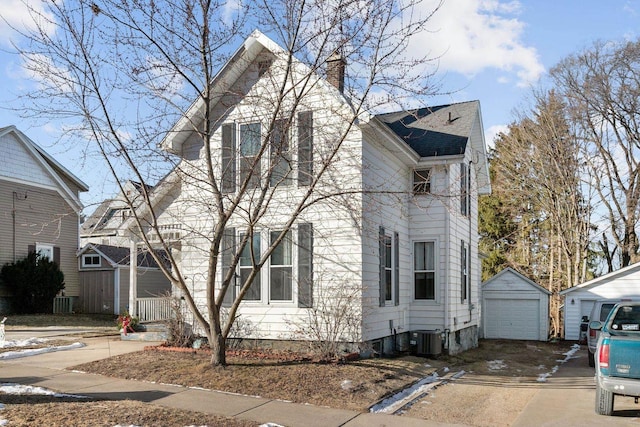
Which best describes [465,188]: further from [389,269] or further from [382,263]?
[382,263]

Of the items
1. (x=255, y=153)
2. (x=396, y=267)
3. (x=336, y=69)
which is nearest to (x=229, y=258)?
(x=255, y=153)

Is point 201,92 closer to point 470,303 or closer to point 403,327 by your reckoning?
point 403,327

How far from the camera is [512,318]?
2530 cm

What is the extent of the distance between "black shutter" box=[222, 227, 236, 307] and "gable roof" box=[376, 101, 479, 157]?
482 cm

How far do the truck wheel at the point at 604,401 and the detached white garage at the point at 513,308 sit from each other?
54.0 ft

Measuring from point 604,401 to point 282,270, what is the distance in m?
6.96

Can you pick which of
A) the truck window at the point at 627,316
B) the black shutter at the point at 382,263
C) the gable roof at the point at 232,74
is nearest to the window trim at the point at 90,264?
the gable roof at the point at 232,74

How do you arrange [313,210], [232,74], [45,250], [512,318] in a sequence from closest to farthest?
[313,210] → [232,74] → [512,318] → [45,250]

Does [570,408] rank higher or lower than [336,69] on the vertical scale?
lower

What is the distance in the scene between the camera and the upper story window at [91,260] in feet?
89.5

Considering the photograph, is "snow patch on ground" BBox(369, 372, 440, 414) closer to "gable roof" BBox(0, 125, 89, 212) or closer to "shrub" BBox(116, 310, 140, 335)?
"shrub" BBox(116, 310, 140, 335)

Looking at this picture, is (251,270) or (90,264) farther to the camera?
(90,264)

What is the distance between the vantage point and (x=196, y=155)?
48.1ft

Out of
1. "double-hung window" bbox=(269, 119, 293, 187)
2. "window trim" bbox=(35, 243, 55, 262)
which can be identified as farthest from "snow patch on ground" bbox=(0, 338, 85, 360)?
"window trim" bbox=(35, 243, 55, 262)
